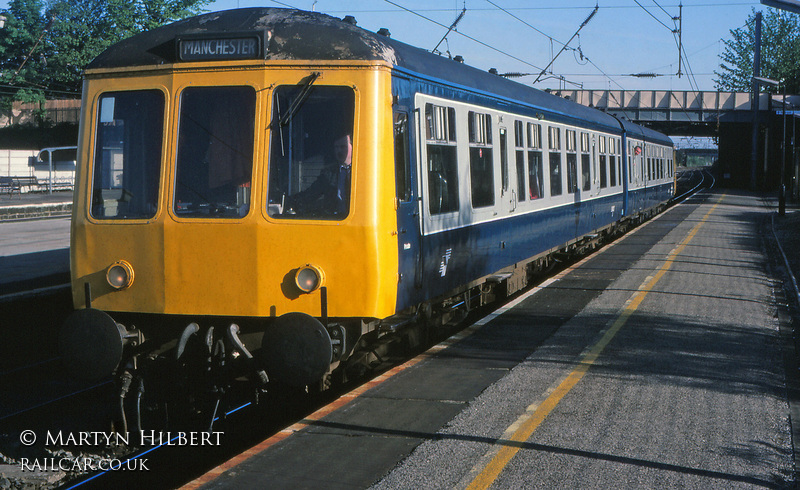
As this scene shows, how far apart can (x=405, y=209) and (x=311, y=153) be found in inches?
40.4

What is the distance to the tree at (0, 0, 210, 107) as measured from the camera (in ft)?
191

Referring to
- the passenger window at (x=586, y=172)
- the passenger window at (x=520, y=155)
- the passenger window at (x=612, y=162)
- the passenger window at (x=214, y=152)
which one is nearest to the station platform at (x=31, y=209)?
the passenger window at (x=612, y=162)

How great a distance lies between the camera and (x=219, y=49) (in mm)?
6633

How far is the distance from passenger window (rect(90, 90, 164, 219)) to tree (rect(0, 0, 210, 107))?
53887 millimetres

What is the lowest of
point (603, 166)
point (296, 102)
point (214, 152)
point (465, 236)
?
point (465, 236)

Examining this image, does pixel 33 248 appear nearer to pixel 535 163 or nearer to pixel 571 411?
pixel 535 163

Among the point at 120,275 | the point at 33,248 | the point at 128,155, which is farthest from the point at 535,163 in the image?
the point at 33,248

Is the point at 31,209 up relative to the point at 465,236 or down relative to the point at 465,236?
up

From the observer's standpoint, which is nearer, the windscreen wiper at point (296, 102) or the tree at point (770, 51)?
the windscreen wiper at point (296, 102)

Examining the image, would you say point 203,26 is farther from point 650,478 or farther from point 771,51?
point 771,51

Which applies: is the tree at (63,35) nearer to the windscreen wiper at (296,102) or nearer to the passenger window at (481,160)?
the passenger window at (481,160)

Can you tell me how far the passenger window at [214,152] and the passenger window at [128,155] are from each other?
0.73ft

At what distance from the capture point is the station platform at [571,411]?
519 cm

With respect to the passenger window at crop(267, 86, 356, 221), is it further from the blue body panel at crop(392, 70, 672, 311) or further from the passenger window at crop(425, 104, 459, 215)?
the passenger window at crop(425, 104, 459, 215)
